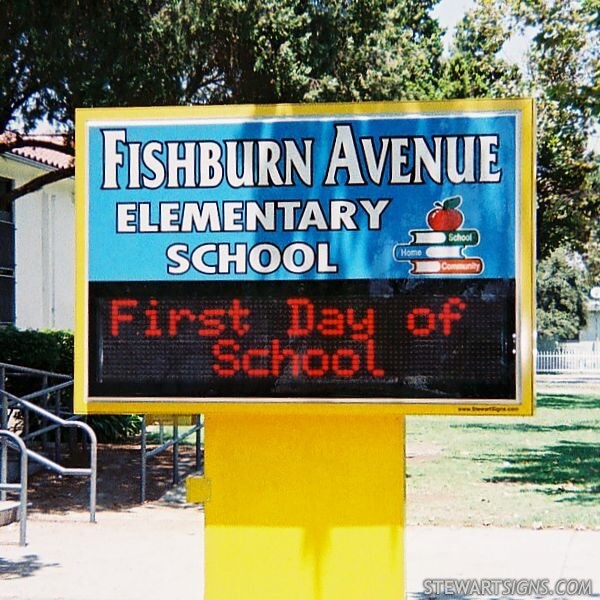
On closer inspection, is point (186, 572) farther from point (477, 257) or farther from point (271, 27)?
point (271, 27)

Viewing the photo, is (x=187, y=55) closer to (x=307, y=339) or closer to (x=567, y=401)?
(x=307, y=339)

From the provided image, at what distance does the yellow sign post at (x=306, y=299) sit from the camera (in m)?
6.02

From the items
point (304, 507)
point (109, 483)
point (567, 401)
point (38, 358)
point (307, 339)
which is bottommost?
point (567, 401)

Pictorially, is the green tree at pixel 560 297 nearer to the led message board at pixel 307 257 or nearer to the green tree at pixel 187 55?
the green tree at pixel 187 55

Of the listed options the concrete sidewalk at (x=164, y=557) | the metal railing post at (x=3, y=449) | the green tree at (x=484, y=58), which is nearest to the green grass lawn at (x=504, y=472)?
the concrete sidewalk at (x=164, y=557)

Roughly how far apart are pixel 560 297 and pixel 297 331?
64045 millimetres

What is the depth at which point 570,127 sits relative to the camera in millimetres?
25266

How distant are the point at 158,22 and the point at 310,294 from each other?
28.3 feet

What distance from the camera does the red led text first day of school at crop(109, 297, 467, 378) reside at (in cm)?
602

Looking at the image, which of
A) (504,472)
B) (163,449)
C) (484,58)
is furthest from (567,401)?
(163,449)

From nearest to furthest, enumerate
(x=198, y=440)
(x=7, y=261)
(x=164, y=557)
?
(x=164, y=557) → (x=198, y=440) → (x=7, y=261)

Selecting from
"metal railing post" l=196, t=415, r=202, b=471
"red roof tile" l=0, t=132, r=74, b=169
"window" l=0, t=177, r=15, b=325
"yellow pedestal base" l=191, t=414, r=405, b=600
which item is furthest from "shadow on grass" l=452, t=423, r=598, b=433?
"yellow pedestal base" l=191, t=414, r=405, b=600

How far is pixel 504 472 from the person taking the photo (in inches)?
617

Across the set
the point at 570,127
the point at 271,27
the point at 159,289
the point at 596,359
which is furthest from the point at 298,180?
the point at 596,359
